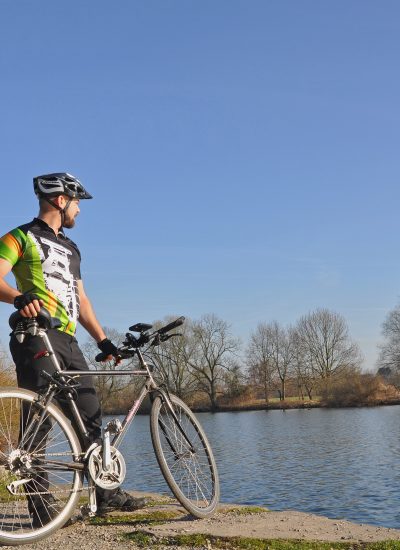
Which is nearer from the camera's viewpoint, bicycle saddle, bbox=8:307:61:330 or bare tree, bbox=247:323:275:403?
bicycle saddle, bbox=8:307:61:330

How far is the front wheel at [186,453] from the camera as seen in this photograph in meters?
4.86

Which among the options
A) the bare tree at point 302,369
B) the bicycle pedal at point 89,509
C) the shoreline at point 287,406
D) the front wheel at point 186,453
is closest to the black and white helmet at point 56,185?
the front wheel at point 186,453

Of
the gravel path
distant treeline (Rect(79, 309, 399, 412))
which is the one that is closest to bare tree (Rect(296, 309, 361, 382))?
distant treeline (Rect(79, 309, 399, 412))

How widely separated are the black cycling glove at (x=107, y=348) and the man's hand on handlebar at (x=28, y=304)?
101 cm

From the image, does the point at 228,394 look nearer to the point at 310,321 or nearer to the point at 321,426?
the point at 310,321

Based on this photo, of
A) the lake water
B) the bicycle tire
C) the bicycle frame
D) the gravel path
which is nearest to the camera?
the bicycle tire

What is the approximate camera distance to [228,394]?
70.8 metres

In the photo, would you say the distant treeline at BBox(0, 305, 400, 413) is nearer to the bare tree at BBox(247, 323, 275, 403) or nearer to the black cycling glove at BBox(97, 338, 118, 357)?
the bare tree at BBox(247, 323, 275, 403)

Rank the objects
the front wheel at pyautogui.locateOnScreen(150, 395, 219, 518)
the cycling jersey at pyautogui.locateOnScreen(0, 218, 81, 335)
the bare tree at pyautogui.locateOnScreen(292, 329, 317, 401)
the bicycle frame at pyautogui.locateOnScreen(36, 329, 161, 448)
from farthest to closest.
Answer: the bare tree at pyautogui.locateOnScreen(292, 329, 317, 401)
the front wheel at pyautogui.locateOnScreen(150, 395, 219, 518)
the cycling jersey at pyautogui.locateOnScreen(0, 218, 81, 335)
the bicycle frame at pyautogui.locateOnScreen(36, 329, 161, 448)

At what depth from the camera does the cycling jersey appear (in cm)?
445

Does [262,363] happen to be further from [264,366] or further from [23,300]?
[23,300]

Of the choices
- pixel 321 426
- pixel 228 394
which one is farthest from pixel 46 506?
pixel 228 394

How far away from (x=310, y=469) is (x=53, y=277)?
708 inches

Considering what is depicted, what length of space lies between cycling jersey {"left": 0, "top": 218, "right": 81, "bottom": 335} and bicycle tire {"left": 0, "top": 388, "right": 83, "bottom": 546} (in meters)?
0.74
